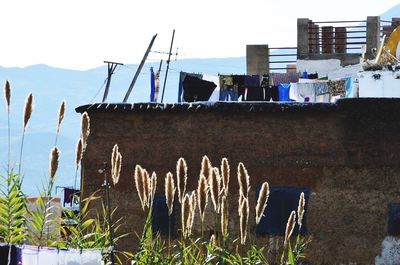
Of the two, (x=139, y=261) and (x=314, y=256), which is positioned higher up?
(x=139, y=261)

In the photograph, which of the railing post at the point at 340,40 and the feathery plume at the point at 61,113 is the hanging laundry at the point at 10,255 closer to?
the feathery plume at the point at 61,113

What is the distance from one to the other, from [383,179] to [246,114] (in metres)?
2.68

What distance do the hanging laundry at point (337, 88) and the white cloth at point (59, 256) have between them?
2191 cm

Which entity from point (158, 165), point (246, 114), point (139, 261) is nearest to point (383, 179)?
point (246, 114)

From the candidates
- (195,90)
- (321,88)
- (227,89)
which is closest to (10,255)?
(195,90)

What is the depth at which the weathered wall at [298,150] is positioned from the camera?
19.5 metres

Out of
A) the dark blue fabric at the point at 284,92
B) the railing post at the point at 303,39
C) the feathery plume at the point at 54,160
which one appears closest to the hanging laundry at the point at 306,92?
the dark blue fabric at the point at 284,92

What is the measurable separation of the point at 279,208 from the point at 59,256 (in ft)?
39.8

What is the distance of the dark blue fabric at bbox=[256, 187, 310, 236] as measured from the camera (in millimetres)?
19766

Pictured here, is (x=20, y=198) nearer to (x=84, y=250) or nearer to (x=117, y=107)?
(x=84, y=250)

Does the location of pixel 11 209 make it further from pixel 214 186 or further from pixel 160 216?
pixel 160 216

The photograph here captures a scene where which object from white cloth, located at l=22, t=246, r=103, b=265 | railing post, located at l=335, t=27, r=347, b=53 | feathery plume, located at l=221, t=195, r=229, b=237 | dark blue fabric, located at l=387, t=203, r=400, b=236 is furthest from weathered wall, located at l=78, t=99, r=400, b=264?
railing post, located at l=335, t=27, r=347, b=53

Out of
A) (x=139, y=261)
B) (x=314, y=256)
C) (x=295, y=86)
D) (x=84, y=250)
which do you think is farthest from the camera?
(x=295, y=86)

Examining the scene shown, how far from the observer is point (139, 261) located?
892 cm
